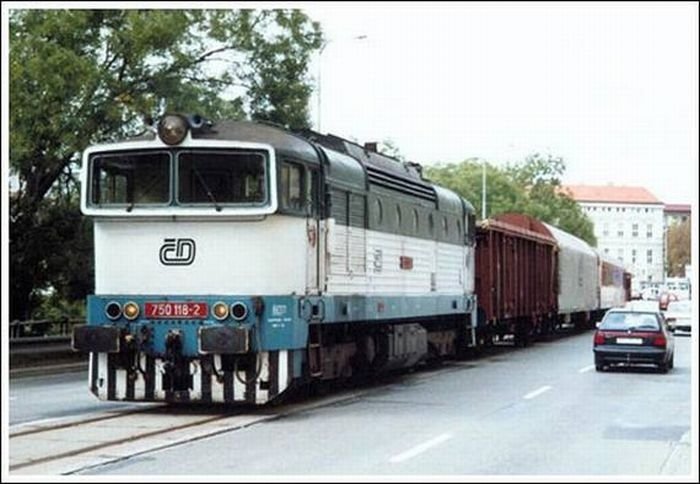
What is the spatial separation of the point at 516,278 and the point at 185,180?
21.5 m

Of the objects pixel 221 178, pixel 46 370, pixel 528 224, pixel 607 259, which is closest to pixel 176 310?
pixel 221 178

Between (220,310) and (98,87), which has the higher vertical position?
(98,87)

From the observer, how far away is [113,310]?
16.8 meters

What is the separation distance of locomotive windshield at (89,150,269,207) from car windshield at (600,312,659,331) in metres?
12.9

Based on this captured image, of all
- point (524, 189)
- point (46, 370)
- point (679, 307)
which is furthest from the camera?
point (524, 189)

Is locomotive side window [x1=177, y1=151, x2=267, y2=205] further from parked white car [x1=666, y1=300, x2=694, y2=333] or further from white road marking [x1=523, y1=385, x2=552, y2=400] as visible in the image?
parked white car [x1=666, y1=300, x2=694, y2=333]

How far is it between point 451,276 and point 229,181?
11413 mm

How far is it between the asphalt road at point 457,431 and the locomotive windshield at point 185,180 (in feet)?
9.94

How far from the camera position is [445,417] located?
17031mm

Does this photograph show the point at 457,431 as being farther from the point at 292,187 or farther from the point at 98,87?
the point at 98,87

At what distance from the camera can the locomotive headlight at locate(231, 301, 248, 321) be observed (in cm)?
1639

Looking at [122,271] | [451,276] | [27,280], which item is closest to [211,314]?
[122,271]

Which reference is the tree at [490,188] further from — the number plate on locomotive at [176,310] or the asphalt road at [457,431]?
the number plate on locomotive at [176,310]

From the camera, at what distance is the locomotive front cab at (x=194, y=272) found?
16516mm
